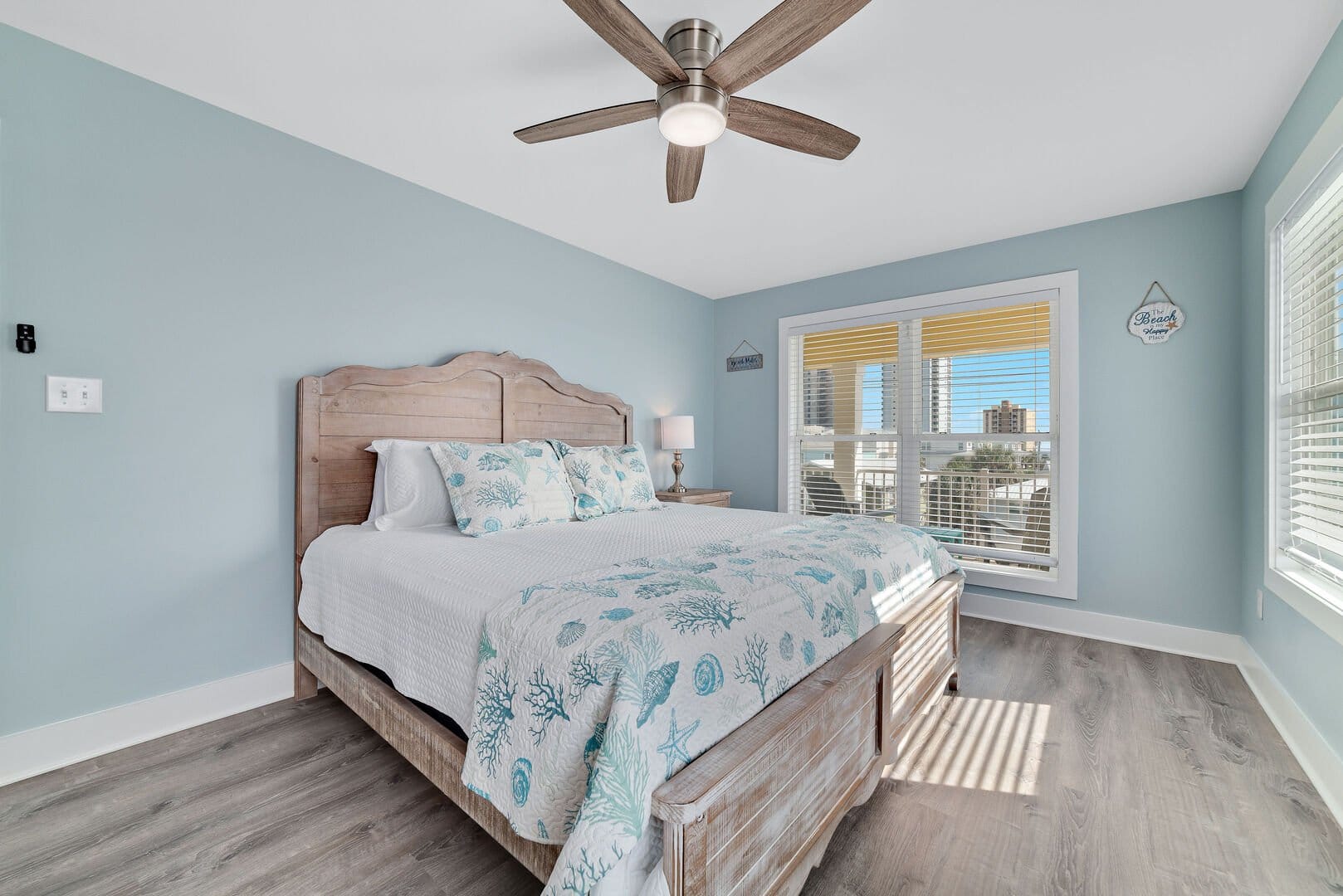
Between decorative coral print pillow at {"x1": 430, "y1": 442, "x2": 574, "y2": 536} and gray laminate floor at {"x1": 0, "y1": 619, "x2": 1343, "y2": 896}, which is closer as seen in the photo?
gray laminate floor at {"x1": 0, "y1": 619, "x2": 1343, "y2": 896}

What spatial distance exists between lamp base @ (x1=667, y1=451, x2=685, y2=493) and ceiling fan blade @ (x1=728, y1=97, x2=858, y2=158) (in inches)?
102

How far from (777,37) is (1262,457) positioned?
286 cm

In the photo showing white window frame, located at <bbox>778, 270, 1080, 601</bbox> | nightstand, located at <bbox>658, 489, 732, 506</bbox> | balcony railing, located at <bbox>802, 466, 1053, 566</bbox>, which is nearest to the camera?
white window frame, located at <bbox>778, 270, 1080, 601</bbox>

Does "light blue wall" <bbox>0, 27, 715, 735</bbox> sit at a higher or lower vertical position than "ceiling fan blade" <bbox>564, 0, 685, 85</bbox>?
lower

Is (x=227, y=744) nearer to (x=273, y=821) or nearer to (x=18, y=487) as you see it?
(x=273, y=821)

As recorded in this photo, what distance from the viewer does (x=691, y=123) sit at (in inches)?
70.0

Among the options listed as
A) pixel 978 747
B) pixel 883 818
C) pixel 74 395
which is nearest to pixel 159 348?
pixel 74 395

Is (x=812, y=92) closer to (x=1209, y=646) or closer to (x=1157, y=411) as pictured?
(x=1157, y=411)

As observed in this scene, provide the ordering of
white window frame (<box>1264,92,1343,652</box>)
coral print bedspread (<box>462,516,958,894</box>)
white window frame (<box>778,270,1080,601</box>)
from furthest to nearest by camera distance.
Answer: white window frame (<box>778,270,1080,601</box>) → white window frame (<box>1264,92,1343,652</box>) → coral print bedspread (<box>462,516,958,894</box>)

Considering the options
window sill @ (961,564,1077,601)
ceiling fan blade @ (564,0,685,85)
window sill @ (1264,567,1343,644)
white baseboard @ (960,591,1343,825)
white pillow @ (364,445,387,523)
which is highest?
ceiling fan blade @ (564,0,685,85)

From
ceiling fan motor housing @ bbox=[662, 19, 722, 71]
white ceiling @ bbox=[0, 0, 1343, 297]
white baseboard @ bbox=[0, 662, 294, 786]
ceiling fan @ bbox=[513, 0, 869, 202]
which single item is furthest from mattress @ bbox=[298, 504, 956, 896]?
white ceiling @ bbox=[0, 0, 1343, 297]

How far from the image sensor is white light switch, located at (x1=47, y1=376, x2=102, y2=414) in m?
1.88

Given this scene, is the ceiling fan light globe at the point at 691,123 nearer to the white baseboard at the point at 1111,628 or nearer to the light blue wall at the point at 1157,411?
the light blue wall at the point at 1157,411

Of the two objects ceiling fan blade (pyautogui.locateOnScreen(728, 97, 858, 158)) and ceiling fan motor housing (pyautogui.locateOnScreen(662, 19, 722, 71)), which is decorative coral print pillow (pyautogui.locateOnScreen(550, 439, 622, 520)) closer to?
ceiling fan blade (pyautogui.locateOnScreen(728, 97, 858, 158))
